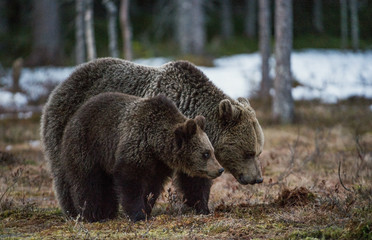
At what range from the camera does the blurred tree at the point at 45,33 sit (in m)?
29.3

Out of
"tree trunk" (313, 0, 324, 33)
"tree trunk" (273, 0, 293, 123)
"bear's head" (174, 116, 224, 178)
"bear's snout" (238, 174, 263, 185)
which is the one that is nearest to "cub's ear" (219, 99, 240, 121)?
"bear's head" (174, 116, 224, 178)

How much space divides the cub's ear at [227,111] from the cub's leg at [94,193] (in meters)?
1.64

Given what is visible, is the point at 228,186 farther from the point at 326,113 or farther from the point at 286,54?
the point at 326,113

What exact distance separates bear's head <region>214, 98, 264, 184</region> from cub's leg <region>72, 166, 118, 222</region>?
147cm

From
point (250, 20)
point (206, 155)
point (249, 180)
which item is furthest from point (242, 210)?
point (250, 20)

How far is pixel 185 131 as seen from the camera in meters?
5.90

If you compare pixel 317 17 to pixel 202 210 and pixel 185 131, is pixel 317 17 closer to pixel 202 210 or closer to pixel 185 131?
pixel 202 210

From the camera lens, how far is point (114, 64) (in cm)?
757

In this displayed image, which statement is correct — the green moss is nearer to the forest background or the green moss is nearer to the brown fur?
the forest background

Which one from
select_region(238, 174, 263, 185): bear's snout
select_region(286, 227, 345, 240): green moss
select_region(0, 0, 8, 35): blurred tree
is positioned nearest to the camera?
select_region(286, 227, 345, 240): green moss

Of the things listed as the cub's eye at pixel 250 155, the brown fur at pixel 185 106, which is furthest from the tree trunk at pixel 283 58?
the cub's eye at pixel 250 155

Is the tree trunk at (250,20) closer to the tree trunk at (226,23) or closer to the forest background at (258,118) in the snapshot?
the forest background at (258,118)

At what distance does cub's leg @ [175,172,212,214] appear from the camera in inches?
267

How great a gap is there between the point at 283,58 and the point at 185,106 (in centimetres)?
880
